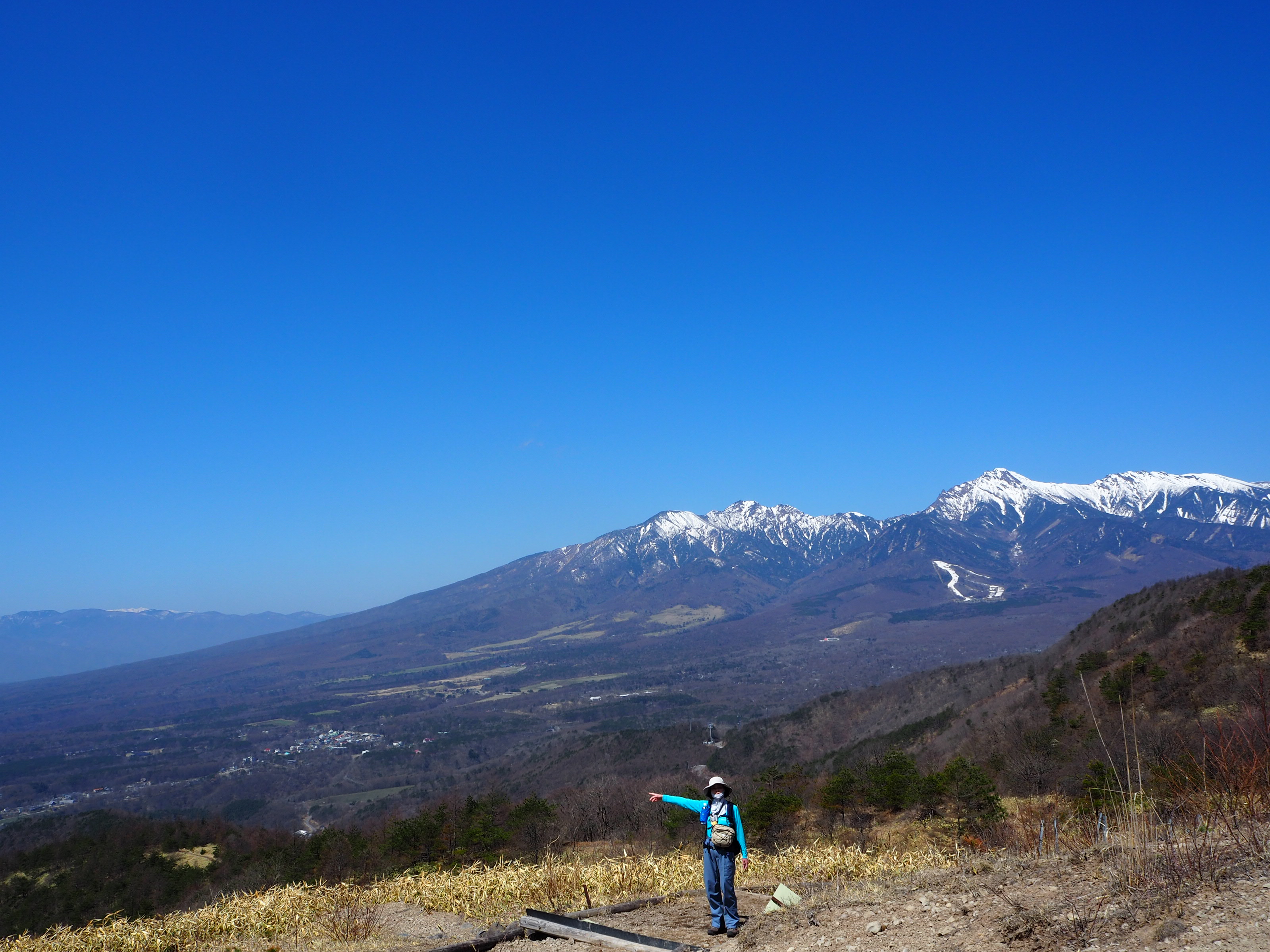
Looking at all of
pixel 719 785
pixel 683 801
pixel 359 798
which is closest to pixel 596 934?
pixel 683 801

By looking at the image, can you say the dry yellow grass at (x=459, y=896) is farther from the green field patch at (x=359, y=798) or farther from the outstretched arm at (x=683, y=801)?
the green field patch at (x=359, y=798)

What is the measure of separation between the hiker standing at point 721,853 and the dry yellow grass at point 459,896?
2.34 m

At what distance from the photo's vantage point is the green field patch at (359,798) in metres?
96.1

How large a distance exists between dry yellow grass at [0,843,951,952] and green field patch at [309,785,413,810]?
304 feet

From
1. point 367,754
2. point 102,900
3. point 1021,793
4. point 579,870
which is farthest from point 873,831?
point 367,754

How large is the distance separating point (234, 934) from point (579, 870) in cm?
471

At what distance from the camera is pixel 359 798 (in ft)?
326

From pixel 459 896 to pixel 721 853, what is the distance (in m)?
4.99

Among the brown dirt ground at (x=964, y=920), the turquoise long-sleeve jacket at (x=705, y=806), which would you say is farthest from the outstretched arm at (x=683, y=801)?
the brown dirt ground at (x=964, y=920)

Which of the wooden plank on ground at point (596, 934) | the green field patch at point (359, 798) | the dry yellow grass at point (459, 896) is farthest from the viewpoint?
the green field patch at point (359, 798)

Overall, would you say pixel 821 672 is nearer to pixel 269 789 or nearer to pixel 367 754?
pixel 367 754

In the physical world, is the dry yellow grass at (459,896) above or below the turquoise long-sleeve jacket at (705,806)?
below

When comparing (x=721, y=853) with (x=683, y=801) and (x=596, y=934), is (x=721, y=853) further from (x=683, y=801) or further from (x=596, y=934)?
(x=596, y=934)

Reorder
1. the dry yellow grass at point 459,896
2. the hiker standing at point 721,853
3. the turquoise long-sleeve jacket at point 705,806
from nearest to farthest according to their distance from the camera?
1. the hiker standing at point 721,853
2. the turquoise long-sleeve jacket at point 705,806
3. the dry yellow grass at point 459,896
